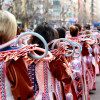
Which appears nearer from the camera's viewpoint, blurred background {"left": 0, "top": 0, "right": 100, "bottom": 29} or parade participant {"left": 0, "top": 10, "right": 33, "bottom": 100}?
parade participant {"left": 0, "top": 10, "right": 33, "bottom": 100}

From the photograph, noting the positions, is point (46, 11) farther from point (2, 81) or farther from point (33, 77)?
point (2, 81)

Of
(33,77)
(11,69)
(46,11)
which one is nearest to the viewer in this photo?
(11,69)

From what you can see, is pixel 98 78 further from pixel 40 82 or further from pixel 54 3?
pixel 54 3

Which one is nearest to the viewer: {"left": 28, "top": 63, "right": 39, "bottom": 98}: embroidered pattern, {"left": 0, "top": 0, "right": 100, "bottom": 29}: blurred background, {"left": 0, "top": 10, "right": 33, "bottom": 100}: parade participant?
{"left": 0, "top": 10, "right": 33, "bottom": 100}: parade participant

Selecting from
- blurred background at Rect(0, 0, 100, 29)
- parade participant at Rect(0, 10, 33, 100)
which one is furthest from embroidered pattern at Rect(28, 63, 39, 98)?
blurred background at Rect(0, 0, 100, 29)

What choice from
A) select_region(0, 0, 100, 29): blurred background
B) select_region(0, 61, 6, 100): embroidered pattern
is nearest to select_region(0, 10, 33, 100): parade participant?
select_region(0, 61, 6, 100): embroidered pattern

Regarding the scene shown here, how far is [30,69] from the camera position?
122 inches

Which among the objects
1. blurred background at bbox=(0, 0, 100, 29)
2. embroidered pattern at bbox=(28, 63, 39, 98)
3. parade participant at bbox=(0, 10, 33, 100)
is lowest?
blurred background at bbox=(0, 0, 100, 29)

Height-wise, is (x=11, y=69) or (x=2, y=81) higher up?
(x=11, y=69)

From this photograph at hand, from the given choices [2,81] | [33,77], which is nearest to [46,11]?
[33,77]

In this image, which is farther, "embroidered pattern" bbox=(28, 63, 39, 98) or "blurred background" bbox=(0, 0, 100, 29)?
"blurred background" bbox=(0, 0, 100, 29)

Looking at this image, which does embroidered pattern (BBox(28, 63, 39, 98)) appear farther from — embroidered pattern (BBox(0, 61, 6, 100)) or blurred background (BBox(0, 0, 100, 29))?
blurred background (BBox(0, 0, 100, 29))

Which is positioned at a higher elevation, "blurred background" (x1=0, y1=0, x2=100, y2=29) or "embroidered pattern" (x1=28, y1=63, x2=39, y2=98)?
"embroidered pattern" (x1=28, y1=63, x2=39, y2=98)

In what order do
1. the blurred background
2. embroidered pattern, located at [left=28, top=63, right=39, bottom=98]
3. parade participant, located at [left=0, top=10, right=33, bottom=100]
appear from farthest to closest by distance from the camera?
the blurred background, embroidered pattern, located at [left=28, top=63, right=39, bottom=98], parade participant, located at [left=0, top=10, right=33, bottom=100]
